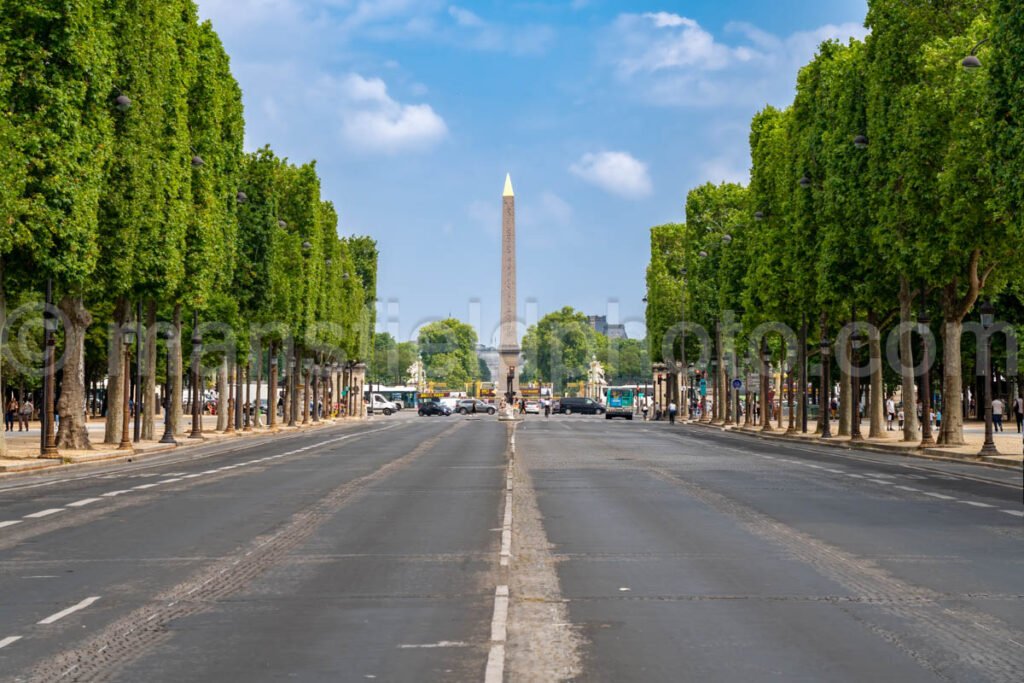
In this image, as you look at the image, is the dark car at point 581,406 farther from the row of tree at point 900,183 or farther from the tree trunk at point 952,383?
the tree trunk at point 952,383

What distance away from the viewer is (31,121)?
35.0m

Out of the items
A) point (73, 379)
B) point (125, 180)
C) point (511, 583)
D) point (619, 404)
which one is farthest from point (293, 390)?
point (511, 583)

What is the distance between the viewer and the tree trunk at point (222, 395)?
217ft

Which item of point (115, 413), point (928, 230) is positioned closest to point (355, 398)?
point (115, 413)

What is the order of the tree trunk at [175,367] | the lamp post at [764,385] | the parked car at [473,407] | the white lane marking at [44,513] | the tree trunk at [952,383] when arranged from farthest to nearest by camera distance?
the parked car at [473,407] → the lamp post at [764,385] → the tree trunk at [175,367] → the tree trunk at [952,383] → the white lane marking at [44,513]

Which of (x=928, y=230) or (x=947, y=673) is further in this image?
(x=928, y=230)

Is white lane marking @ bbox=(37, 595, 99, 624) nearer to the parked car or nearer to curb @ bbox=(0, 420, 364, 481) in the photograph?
curb @ bbox=(0, 420, 364, 481)

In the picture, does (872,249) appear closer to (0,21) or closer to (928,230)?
(928,230)

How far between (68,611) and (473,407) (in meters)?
153

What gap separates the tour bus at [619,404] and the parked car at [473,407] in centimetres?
2286

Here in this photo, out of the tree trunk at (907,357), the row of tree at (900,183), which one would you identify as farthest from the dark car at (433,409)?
the tree trunk at (907,357)

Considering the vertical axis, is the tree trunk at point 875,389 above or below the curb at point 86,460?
above

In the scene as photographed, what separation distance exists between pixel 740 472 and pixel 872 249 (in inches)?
781

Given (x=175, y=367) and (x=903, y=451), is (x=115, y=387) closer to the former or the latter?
(x=175, y=367)
